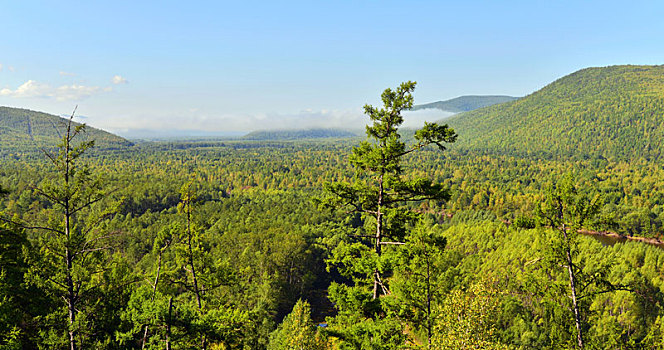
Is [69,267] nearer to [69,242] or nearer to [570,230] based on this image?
[69,242]

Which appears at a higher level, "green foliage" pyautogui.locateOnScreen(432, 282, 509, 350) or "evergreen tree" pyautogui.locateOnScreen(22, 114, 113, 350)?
"evergreen tree" pyautogui.locateOnScreen(22, 114, 113, 350)

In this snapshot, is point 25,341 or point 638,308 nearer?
point 25,341

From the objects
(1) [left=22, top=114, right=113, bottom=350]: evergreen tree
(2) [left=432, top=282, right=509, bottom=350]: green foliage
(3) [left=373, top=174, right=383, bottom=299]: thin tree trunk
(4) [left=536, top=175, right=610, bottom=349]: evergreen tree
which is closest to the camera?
(2) [left=432, top=282, right=509, bottom=350]: green foliage

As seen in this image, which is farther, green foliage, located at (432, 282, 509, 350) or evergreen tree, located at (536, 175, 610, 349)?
evergreen tree, located at (536, 175, 610, 349)

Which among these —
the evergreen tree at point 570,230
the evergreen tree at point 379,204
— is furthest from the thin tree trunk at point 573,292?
the evergreen tree at point 379,204

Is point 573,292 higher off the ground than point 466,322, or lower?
higher

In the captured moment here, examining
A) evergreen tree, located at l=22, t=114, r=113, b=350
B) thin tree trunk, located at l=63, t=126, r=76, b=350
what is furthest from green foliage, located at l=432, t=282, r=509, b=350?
thin tree trunk, located at l=63, t=126, r=76, b=350

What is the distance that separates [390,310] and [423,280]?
A: 2.69 m

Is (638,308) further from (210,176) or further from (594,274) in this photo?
(210,176)

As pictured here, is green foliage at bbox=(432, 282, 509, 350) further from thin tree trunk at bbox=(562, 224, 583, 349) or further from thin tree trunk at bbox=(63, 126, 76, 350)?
thin tree trunk at bbox=(63, 126, 76, 350)

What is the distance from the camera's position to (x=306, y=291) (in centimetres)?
6381

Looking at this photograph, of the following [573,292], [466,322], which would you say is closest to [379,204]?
[466,322]

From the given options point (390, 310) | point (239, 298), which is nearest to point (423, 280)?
point (390, 310)

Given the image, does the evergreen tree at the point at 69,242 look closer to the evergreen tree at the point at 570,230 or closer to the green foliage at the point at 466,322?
the green foliage at the point at 466,322
